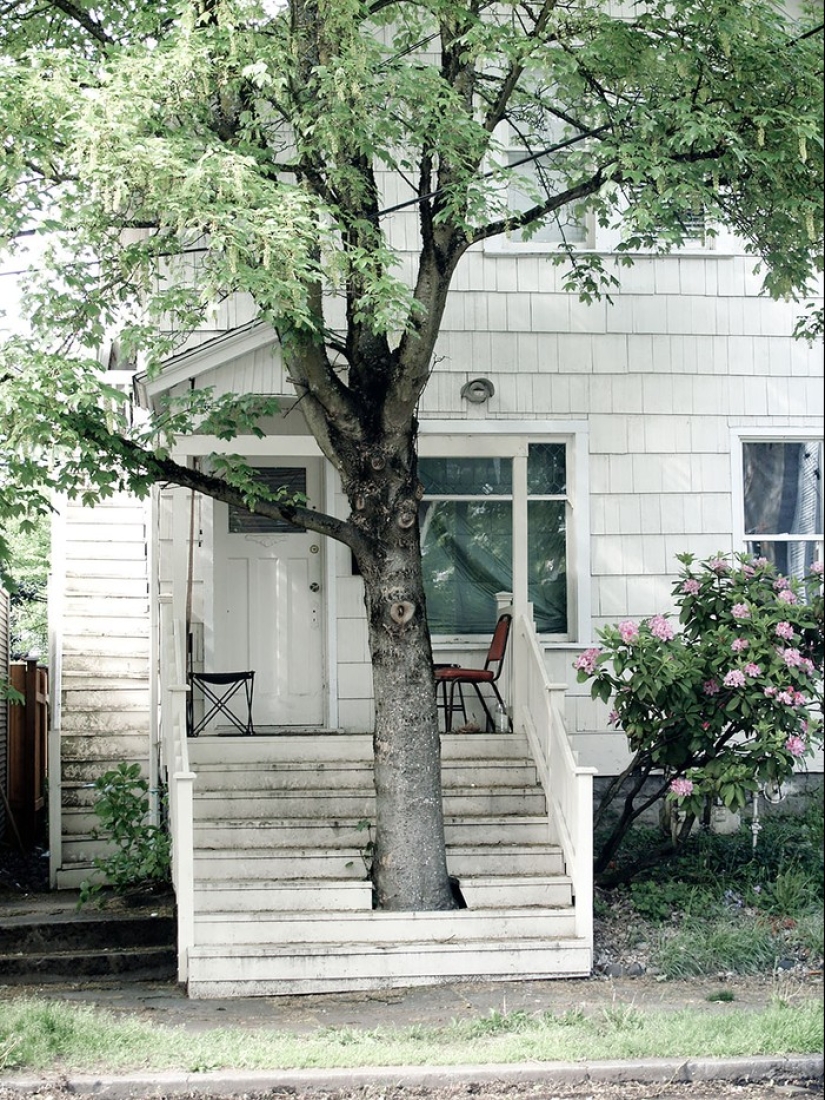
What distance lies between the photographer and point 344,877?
953 centimetres

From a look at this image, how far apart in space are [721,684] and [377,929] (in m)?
3.02

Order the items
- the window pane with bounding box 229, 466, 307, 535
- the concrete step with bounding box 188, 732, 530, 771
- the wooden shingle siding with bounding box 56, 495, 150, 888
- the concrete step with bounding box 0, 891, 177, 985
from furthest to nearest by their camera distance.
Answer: the window pane with bounding box 229, 466, 307, 535 → the wooden shingle siding with bounding box 56, 495, 150, 888 → the concrete step with bounding box 188, 732, 530, 771 → the concrete step with bounding box 0, 891, 177, 985

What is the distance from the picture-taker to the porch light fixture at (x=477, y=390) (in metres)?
12.0

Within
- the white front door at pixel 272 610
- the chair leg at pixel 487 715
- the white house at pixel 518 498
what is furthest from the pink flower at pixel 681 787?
the white front door at pixel 272 610

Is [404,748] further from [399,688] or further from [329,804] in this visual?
[329,804]

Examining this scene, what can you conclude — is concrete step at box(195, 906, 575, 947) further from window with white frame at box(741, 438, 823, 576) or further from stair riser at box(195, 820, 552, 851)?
window with white frame at box(741, 438, 823, 576)

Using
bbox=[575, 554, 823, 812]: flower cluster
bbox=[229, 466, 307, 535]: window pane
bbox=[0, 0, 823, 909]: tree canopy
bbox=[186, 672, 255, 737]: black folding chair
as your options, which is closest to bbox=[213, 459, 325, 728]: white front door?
bbox=[229, 466, 307, 535]: window pane

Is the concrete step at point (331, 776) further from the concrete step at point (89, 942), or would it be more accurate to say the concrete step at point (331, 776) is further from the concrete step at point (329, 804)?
the concrete step at point (89, 942)

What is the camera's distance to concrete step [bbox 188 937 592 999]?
8.41 meters

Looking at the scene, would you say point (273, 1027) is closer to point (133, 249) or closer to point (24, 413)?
point (24, 413)

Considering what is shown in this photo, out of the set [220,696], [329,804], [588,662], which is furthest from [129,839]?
[588,662]

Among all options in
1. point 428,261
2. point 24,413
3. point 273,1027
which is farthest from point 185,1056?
point 428,261

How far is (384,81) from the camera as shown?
818cm

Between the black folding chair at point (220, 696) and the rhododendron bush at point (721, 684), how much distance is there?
116 inches
